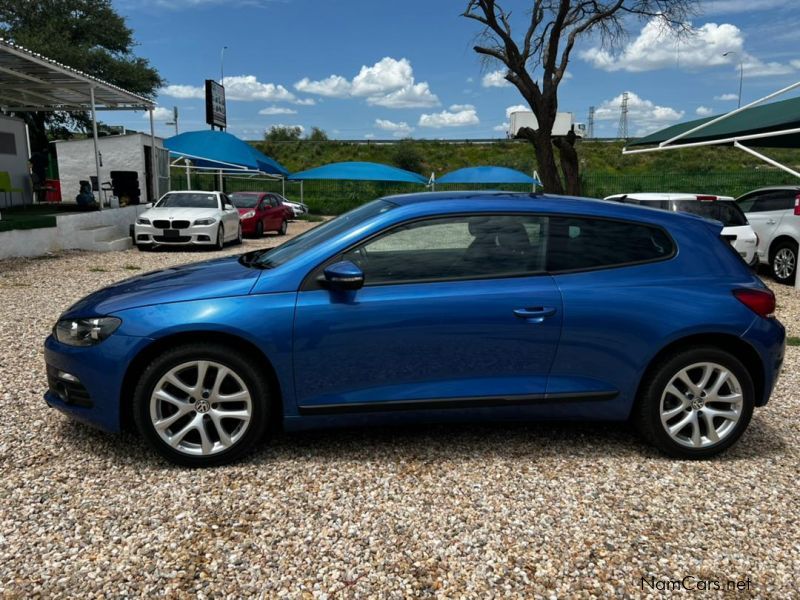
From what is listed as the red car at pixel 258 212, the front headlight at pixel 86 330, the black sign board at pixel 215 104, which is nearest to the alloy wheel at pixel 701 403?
the front headlight at pixel 86 330

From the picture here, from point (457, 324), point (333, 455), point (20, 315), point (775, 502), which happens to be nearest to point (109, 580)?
point (333, 455)

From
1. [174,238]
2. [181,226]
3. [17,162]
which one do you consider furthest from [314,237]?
[17,162]

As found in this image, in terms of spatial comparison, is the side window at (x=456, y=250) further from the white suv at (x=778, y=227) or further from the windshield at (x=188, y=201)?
the windshield at (x=188, y=201)

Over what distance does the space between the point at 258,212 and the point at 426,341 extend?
17.0 metres

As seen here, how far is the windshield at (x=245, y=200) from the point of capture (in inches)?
768

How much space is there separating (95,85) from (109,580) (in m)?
15.2

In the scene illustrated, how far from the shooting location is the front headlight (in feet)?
10.8

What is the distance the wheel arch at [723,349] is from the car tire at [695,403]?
0.02 meters

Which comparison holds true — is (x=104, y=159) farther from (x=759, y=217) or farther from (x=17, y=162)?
(x=759, y=217)

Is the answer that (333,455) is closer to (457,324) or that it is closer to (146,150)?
(457,324)

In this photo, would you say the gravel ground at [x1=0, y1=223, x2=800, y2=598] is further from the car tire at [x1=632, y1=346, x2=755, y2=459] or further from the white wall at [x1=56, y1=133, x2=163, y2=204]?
the white wall at [x1=56, y1=133, x2=163, y2=204]

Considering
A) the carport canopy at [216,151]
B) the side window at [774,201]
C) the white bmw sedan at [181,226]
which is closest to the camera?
the side window at [774,201]

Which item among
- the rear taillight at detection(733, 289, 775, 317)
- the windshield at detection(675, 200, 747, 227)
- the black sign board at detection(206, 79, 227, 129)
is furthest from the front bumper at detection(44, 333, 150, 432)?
the black sign board at detection(206, 79, 227, 129)

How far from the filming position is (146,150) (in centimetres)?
2253
